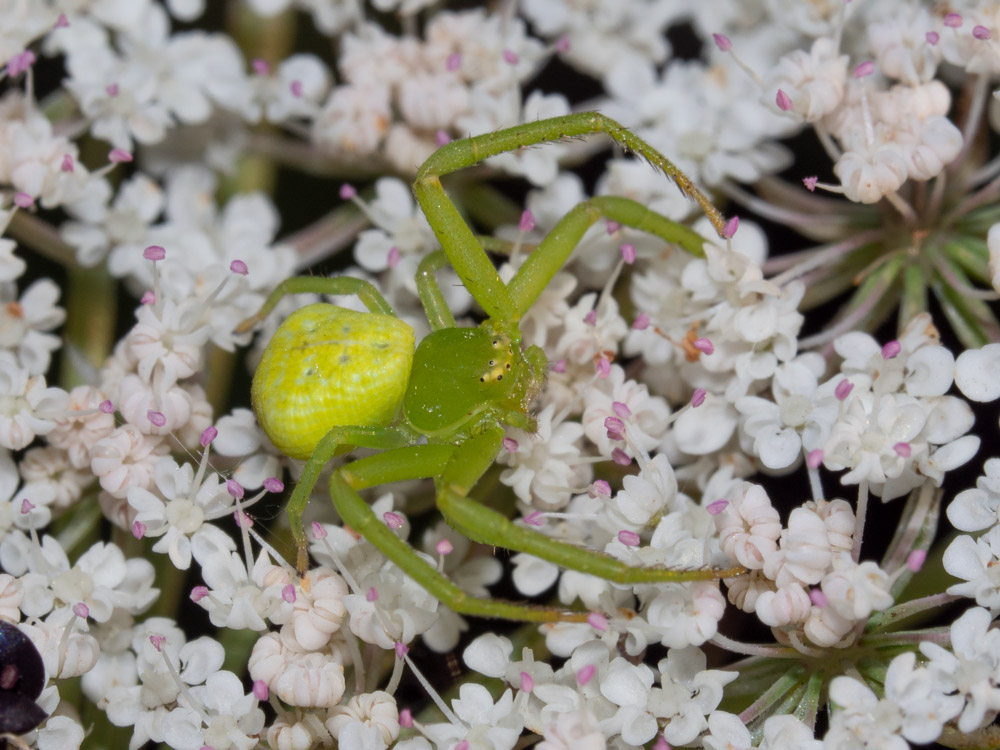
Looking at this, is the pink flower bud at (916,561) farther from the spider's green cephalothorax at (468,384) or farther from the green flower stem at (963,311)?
the spider's green cephalothorax at (468,384)

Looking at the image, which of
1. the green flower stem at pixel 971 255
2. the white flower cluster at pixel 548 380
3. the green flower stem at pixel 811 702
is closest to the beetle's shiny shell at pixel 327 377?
the white flower cluster at pixel 548 380

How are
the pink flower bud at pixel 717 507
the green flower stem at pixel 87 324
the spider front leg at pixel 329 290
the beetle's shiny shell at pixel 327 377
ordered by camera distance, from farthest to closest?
the green flower stem at pixel 87 324 < the spider front leg at pixel 329 290 < the beetle's shiny shell at pixel 327 377 < the pink flower bud at pixel 717 507

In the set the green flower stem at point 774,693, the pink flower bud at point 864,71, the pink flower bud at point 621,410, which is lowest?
the green flower stem at point 774,693

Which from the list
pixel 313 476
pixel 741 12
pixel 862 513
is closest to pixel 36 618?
pixel 313 476

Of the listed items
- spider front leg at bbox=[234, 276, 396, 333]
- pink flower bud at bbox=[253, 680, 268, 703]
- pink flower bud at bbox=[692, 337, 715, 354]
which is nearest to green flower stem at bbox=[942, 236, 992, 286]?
pink flower bud at bbox=[692, 337, 715, 354]

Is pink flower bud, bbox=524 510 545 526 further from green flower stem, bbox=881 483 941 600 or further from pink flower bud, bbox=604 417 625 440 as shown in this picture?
green flower stem, bbox=881 483 941 600

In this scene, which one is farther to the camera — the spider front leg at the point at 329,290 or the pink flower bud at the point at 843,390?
the spider front leg at the point at 329,290

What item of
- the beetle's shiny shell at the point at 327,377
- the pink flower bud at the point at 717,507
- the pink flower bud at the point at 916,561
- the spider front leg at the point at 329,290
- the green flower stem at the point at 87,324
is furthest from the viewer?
the green flower stem at the point at 87,324

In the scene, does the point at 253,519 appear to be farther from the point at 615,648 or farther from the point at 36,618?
the point at 615,648
